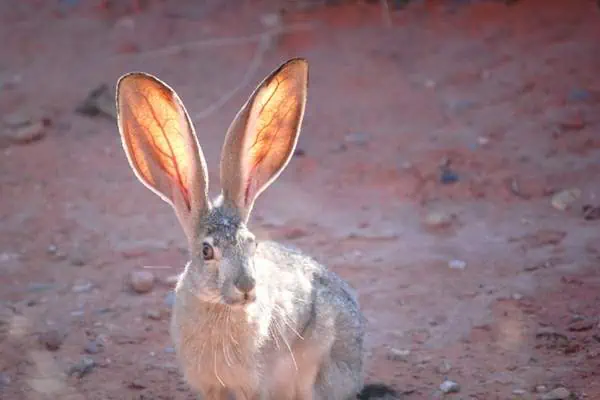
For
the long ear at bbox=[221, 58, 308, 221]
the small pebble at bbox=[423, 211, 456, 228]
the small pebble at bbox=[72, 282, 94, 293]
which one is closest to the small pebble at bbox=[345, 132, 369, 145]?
the small pebble at bbox=[423, 211, 456, 228]

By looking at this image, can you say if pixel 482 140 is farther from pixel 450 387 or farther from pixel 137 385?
pixel 137 385

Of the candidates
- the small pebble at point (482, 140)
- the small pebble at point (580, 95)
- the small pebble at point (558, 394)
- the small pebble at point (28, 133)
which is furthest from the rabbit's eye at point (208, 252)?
the small pebble at point (580, 95)

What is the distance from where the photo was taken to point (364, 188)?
713 cm

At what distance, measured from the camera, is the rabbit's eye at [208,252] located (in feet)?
14.0

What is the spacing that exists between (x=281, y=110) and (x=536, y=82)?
4.12 meters

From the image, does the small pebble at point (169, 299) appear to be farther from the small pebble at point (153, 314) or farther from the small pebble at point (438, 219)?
the small pebble at point (438, 219)

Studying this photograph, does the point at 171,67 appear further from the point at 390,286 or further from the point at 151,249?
the point at 390,286

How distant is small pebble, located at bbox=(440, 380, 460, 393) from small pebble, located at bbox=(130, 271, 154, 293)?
1.82 m

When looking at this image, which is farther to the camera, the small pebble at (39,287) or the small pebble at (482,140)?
the small pebble at (482,140)

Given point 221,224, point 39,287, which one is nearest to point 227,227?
point 221,224

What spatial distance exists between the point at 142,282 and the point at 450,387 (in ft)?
6.20

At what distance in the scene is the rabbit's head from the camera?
4.29 m

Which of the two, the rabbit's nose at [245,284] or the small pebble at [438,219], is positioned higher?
the rabbit's nose at [245,284]

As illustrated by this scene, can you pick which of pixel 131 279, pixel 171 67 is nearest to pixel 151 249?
pixel 131 279
